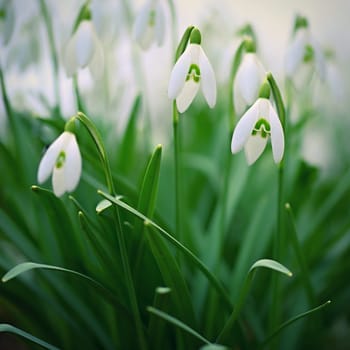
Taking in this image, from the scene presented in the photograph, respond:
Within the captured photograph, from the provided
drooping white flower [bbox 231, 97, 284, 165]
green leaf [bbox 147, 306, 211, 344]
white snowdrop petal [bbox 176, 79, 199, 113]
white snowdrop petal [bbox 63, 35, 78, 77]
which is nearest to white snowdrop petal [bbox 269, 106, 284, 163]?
drooping white flower [bbox 231, 97, 284, 165]

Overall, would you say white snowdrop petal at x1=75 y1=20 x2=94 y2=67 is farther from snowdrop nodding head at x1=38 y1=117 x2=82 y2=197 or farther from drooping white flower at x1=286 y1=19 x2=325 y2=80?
drooping white flower at x1=286 y1=19 x2=325 y2=80

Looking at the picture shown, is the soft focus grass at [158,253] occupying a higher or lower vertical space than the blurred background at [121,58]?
lower

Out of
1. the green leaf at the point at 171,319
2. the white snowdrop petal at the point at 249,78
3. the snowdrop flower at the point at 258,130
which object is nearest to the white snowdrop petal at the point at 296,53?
the white snowdrop petal at the point at 249,78

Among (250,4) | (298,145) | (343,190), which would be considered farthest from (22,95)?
(250,4)

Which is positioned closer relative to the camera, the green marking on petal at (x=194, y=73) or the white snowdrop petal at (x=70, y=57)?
the green marking on petal at (x=194, y=73)

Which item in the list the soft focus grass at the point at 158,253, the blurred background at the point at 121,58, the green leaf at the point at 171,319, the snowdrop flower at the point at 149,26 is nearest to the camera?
the green leaf at the point at 171,319

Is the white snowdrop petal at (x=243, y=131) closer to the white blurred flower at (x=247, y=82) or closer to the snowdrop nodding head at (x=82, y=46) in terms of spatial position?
the white blurred flower at (x=247, y=82)

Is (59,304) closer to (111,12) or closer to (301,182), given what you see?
(301,182)
